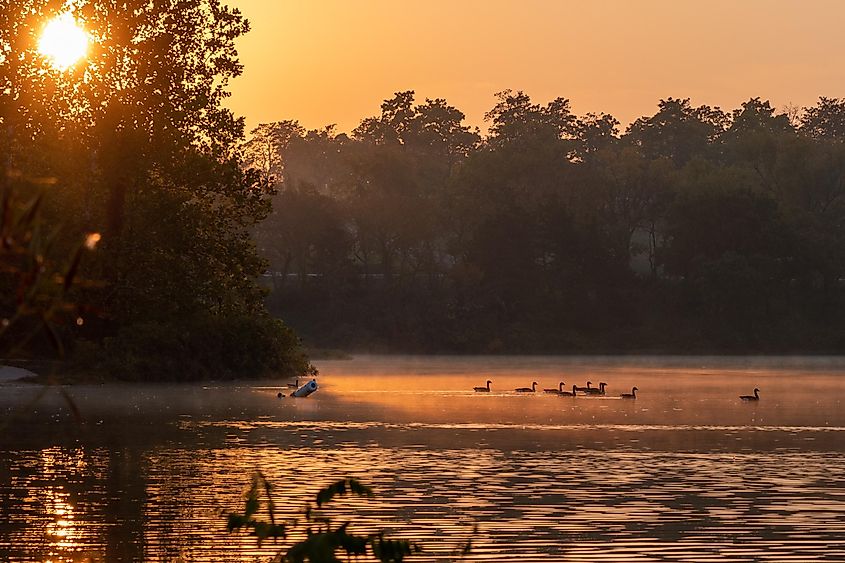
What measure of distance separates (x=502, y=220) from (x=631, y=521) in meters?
111

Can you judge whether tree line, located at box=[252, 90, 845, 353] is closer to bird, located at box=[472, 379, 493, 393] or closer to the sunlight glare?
bird, located at box=[472, 379, 493, 393]

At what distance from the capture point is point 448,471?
3012 cm

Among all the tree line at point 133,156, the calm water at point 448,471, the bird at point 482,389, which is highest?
the tree line at point 133,156

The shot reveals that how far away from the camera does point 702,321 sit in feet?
434

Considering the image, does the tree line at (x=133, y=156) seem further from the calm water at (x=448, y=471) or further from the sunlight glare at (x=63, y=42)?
the calm water at (x=448, y=471)

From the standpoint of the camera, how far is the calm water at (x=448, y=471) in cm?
2039

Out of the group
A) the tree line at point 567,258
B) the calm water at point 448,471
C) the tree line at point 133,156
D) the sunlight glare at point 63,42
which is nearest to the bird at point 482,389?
the calm water at point 448,471

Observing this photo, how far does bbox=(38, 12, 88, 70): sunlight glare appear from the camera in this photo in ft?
174

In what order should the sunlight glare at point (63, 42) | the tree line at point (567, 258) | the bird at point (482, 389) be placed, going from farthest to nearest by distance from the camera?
the tree line at point (567, 258), the bird at point (482, 389), the sunlight glare at point (63, 42)

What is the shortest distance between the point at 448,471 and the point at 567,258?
106m

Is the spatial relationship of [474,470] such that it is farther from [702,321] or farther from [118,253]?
[702,321]

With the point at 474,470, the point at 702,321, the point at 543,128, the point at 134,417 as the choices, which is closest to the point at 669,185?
the point at 702,321

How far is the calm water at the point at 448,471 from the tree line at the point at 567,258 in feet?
229

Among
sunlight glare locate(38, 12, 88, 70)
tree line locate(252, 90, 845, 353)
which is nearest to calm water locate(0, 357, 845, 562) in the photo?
sunlight glare locate(38, 12, 88, 70)
